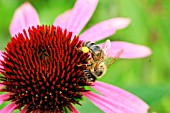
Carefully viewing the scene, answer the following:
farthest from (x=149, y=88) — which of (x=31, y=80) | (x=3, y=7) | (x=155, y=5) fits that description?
(x=3, y=7)

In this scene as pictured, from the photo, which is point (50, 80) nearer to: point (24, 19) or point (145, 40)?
point (24, 19)

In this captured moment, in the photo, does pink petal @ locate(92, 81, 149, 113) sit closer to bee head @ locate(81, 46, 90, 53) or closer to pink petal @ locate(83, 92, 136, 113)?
pink petal @ locate(83, 92, 136, 113)

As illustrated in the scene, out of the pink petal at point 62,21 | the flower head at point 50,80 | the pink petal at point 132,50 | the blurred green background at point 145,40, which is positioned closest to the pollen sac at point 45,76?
the flower head at point 50,80

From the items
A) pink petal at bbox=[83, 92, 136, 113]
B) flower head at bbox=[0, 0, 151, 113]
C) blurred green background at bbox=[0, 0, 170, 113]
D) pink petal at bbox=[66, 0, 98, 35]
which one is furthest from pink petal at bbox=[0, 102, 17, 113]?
blurred green background at bbox=[0, 0, 170, 113]

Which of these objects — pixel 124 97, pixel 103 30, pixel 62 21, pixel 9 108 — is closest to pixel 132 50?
pixel 103 30

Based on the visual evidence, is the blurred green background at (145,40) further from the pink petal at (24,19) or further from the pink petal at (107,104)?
the pink petal at (107,104)
